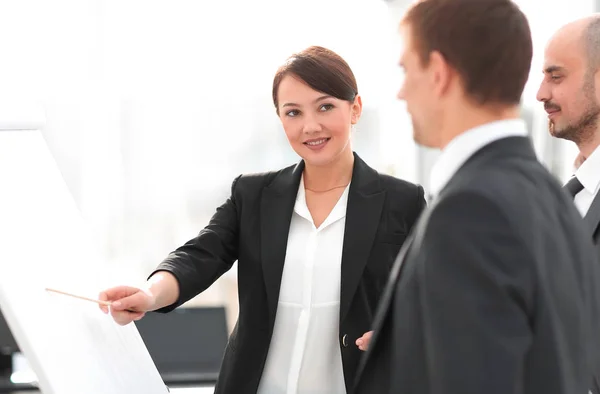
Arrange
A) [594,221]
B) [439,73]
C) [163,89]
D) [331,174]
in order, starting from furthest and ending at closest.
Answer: [163,89] < [331,174] < [594,221] < [439,73]

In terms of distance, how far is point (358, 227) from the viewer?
2021 mm

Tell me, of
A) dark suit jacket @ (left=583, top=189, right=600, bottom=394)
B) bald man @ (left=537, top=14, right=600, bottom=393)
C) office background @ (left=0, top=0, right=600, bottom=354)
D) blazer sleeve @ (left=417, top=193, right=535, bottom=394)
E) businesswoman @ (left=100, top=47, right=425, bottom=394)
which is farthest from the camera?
office background @ (left=0, top=0, right=600, bottom=354)

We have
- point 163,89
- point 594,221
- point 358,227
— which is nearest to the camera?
point 594,221

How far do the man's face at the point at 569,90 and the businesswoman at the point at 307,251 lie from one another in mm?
428

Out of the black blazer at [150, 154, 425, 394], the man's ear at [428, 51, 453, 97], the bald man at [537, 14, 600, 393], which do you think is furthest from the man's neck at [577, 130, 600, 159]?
the man's ear at [428, 51, 453, 97]

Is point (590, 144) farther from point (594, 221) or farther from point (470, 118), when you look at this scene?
point (470, 118)

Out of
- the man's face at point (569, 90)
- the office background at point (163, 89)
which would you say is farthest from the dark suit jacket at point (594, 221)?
the office background at point (163, 89)

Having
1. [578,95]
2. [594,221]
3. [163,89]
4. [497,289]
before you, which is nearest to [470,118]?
[497,289]

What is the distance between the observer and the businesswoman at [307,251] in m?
1.96

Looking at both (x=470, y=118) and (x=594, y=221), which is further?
(x=594, y=221)

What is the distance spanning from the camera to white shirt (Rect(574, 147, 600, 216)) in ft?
6.71

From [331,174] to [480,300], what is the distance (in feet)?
3.60

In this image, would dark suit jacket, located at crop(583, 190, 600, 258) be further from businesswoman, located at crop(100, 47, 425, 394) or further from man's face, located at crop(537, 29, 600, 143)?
businesswoman, located at crop(100, 47, 425, 394)

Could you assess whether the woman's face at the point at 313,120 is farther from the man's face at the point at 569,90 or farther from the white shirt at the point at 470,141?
the white shirt at the point at 470,141
